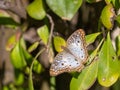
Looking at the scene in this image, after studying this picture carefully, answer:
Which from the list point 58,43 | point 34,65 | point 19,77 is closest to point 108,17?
point 58,43

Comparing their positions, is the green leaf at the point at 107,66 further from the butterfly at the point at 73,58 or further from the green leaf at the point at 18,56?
the green leaf at the point at 18,56

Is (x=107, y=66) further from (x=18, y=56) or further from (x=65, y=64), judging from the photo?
(x=18, y=56)

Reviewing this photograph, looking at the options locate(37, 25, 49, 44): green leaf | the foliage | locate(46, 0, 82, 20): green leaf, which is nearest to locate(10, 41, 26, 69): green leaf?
the foliage

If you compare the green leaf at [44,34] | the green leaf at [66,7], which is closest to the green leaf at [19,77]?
the green leaf at [44,34]

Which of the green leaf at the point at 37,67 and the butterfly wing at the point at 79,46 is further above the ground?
the butterfly wing at the point at 79,46

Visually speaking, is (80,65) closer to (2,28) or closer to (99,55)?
(99,55)

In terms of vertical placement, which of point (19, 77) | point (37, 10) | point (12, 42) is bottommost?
point (19, 77)
